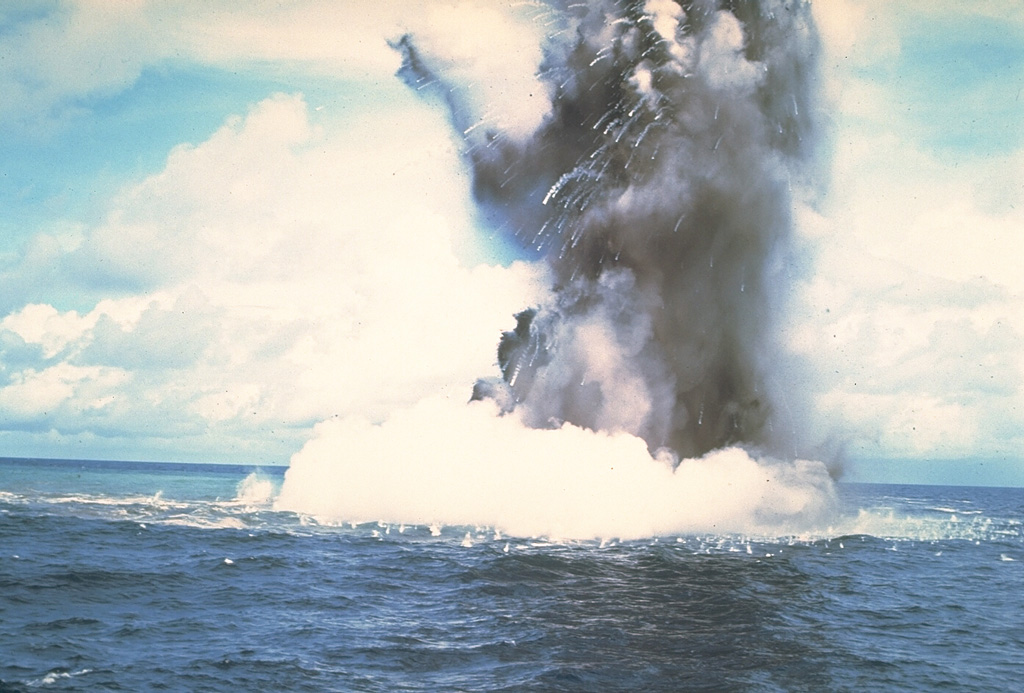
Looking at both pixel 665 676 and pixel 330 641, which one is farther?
pixel 330 641

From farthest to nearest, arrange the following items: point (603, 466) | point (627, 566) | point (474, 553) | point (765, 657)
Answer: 1. point (603, 466)
2. point (474, 553)
3. point (627, 566)
4. point (765, 657)

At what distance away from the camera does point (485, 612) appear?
120 ft

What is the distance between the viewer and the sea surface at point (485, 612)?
27359mm

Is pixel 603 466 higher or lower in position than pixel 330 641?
higher

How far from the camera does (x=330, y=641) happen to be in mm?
31094

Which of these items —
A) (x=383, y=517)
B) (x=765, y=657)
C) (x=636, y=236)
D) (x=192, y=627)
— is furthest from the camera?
(x=636, y=236)

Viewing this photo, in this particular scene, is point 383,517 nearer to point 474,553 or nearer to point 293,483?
point 293,483

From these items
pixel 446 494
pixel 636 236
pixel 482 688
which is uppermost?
pixel 636 236

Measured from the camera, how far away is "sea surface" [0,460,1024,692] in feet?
89.8

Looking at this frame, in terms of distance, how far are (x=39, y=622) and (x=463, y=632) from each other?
16478mm

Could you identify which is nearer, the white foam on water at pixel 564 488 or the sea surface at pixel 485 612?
the sea surface at pixel 485 612

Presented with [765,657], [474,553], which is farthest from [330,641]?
[474,553]

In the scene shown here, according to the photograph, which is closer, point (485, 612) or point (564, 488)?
point (485, 612)

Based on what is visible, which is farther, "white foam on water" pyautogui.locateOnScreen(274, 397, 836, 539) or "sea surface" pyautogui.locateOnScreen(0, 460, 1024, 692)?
"white foam on water" pyautogui.locateOnScreen(274, 397, 836, 539)
